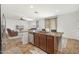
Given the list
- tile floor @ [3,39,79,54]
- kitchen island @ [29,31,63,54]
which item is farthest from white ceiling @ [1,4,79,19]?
tile floor @ [3,39,79,54]

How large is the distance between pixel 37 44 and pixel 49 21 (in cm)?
45

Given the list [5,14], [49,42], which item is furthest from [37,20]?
[5,14]

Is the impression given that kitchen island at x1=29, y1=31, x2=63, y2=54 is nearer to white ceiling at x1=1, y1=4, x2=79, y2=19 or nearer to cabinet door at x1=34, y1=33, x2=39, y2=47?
cabinet door at x1=34, y1=33, x2=39, y2=47

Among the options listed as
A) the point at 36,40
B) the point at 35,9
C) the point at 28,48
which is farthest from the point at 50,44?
the point at 35,9

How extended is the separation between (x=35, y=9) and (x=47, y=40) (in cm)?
57

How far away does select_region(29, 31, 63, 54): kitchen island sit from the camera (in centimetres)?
165

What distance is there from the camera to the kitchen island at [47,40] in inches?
64.8

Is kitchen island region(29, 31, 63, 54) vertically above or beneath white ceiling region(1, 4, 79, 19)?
beneath

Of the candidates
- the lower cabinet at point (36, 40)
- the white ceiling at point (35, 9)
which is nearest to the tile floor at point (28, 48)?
the lower cabinet at point (36, 40)

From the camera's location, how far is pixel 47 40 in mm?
1688

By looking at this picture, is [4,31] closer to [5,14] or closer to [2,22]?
[2,22]

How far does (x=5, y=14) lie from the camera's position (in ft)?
5.22

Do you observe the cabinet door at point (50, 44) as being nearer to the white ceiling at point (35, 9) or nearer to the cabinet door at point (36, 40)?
the cabinet door at point (36, 40)

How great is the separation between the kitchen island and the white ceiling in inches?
12.9
